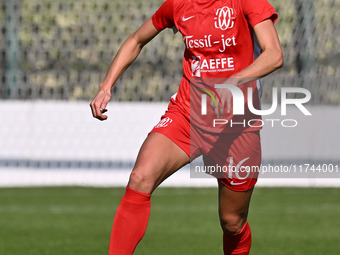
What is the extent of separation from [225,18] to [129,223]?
47.9 inches

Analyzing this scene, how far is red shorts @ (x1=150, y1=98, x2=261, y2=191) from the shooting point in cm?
473

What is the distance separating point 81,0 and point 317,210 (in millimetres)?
4816

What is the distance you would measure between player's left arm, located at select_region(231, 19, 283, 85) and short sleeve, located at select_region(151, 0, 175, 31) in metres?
0.61

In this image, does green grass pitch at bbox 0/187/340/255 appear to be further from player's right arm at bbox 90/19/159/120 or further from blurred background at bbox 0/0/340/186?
→ player's right arm at bbox 90/19/159/120

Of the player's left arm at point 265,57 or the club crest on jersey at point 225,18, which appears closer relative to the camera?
the player's left arm at point 265,57

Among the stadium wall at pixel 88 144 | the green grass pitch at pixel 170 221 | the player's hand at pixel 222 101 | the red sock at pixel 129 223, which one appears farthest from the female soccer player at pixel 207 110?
→ the stadium wall at pixel 88 144

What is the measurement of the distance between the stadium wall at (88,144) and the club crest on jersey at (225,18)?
6262 mm

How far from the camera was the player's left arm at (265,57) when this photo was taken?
4.15 meters

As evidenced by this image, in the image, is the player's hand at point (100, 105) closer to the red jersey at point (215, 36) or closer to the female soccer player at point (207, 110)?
the female soccer player at point (207, 110)

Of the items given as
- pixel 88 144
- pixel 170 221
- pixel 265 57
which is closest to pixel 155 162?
pixel 265 57

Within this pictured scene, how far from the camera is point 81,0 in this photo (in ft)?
38.8

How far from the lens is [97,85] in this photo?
38.0 feet

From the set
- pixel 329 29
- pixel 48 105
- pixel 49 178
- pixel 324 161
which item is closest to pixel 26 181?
pixel 49 178

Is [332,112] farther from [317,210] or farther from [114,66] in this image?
[114,66]
